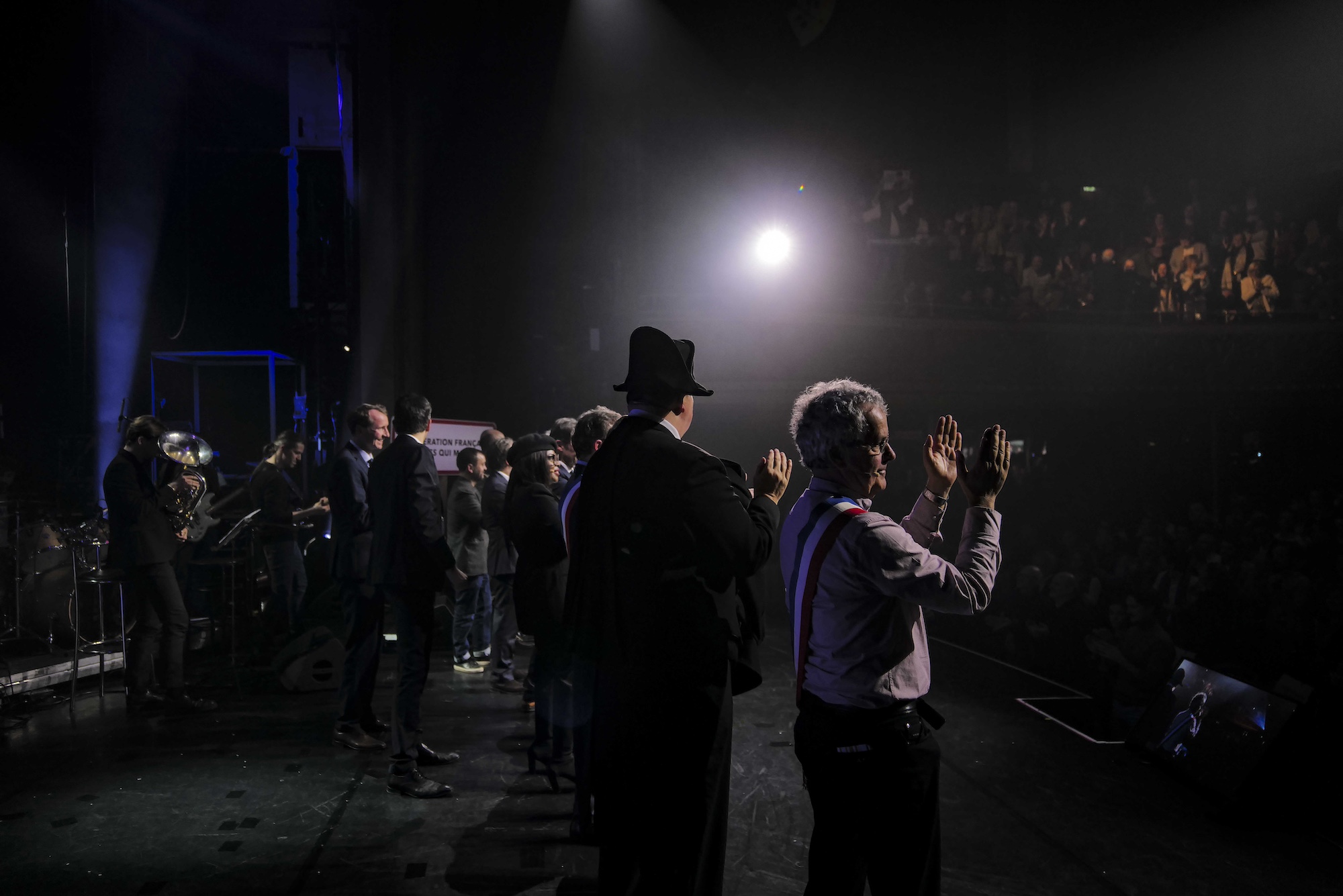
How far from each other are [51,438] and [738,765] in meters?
6.97

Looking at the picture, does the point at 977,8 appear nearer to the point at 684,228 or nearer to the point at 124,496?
the point at 684,228

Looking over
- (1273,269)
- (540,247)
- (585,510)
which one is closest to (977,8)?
(1273,269)

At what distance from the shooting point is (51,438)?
709cm

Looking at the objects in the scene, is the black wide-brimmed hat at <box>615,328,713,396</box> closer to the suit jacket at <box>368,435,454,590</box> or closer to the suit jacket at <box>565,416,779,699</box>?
the suit jacket at <box>565,416,779,699</box>

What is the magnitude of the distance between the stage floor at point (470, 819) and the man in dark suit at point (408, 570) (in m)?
0.22

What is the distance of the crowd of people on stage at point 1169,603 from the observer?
4.79 meters

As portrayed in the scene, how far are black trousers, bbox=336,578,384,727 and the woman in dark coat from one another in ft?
2.86

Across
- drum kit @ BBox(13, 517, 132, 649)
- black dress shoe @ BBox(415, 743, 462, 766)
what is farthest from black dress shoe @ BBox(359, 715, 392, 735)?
drum kit @ BBox(13, 517, 132, 649)

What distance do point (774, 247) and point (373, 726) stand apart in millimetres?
8472

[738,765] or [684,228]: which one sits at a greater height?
[684,228]

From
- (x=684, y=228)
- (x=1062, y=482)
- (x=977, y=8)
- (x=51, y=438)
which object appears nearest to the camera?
(x=51, y=438)

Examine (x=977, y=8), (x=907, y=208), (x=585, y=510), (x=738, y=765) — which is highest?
(x=977, y=8)

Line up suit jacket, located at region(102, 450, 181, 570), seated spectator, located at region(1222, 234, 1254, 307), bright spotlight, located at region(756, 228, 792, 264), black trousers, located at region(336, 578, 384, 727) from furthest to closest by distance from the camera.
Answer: seated spectator, located at region(1222, 234, 1254, 307), bright spotlight, located at region(756, 228, 792, 264), suit jacket, located at region(102, 450, 181, 570), black trousers, located at region(336, 578, 384, 727)

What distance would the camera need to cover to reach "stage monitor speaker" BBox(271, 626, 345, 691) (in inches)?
215
